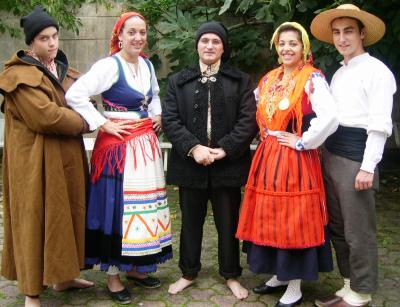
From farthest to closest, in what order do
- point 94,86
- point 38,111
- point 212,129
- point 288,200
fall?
point 212,129 < point 94,86 < point 288,200 < point 38,111

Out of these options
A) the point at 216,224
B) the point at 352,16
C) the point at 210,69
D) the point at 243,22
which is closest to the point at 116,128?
the point at 210,69

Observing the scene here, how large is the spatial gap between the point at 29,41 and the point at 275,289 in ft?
7.65

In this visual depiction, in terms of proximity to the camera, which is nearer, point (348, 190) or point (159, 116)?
point (348, 190)

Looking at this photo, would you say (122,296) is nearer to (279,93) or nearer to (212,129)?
(212,129)

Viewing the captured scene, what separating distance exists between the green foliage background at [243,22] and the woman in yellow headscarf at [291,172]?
3.39 feet

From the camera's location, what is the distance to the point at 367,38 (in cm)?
311

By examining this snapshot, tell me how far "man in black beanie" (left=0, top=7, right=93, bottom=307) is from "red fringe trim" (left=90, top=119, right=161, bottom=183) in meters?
0.19

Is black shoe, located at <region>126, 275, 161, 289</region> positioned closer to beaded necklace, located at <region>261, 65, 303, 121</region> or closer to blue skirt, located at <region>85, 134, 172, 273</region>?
blue skirt, located at <region>85, 134, 172, 273</region>

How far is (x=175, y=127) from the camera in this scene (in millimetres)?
3285

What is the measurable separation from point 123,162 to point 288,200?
1.08 meters

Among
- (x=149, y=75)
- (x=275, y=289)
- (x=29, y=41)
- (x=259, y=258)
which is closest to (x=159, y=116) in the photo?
(x=149, y=75)

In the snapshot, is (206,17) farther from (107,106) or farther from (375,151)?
(375,151)

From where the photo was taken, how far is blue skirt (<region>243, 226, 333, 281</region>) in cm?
307

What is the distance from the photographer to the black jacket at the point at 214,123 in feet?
10.6
